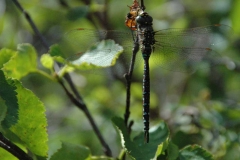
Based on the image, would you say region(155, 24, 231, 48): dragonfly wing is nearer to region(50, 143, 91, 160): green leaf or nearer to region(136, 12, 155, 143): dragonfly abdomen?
region(136, 12, 155, 143): dragonfly abdomen

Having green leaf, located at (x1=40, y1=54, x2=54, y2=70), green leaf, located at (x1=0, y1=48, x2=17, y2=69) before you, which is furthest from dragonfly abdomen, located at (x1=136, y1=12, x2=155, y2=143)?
green leaf, located at (x1=0, y1=48, x2=17, y2=69)

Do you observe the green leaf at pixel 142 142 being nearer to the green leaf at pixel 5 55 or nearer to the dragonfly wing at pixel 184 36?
the green leaf at pixel 5 55

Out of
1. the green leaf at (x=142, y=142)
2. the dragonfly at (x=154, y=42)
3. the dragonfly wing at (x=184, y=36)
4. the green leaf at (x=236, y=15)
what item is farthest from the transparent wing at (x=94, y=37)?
the green leaf at (x=236, y=15)

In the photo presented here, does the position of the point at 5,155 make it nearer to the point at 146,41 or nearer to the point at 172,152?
the point at 172,152

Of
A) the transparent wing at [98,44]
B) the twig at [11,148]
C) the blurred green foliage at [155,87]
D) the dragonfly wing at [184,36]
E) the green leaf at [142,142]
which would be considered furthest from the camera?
the blurred green foliage at [155,87]

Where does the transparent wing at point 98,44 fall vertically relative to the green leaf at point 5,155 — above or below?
above
